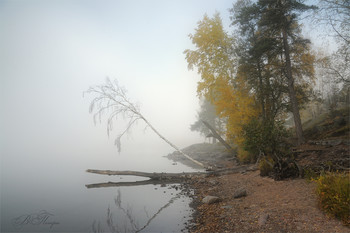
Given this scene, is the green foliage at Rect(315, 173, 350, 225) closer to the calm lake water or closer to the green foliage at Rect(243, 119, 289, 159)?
the calm lake water

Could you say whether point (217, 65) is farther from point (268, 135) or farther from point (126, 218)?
point (126, 218)

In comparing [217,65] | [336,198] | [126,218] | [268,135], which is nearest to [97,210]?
[126,218]

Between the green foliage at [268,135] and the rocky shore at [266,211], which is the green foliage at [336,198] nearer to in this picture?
the rocky shore at [266,211]

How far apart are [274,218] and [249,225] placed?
2.45 feet

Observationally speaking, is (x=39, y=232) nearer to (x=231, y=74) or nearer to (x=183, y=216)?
(x=183, y=216)

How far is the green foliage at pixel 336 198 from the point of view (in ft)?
15.2

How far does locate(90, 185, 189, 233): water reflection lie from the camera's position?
7.31m

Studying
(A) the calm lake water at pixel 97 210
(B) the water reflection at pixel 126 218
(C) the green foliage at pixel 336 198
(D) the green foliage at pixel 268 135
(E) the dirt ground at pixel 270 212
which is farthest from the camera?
(D) the green foliage at pixel 268 135

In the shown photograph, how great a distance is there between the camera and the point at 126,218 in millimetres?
8320

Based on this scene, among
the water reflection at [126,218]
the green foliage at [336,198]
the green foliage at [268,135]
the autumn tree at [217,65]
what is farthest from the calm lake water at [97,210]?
the autumn tree at [217,65]

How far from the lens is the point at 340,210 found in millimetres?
4750

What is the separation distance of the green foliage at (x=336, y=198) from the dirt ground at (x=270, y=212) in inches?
8.4

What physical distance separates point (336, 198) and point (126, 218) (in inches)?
295

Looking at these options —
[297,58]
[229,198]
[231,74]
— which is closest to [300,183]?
[229,198]
